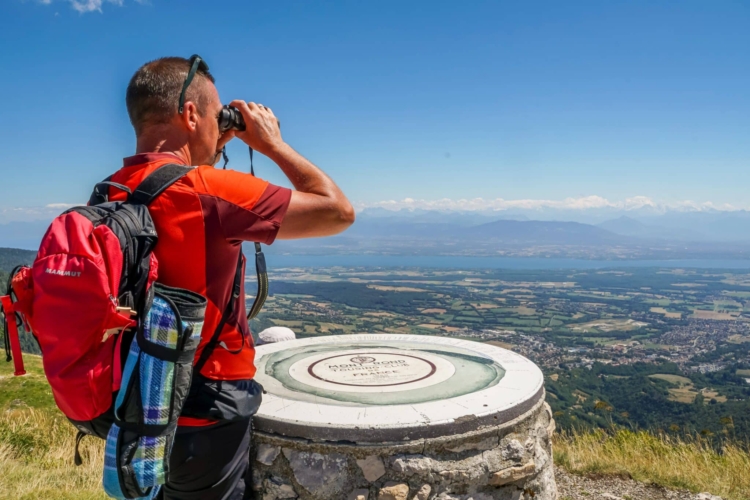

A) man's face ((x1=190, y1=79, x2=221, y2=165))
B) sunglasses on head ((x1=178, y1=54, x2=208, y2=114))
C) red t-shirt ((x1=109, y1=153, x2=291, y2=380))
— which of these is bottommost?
red t-shirt ((x1=109, y1=153, x2=291, y2=380))

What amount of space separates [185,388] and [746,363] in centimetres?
3979

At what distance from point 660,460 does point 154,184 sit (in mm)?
6964

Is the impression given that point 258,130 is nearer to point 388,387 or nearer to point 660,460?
point 388,387

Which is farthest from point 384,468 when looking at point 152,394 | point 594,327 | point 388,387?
point 594,327

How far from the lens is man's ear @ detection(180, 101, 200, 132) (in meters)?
2.28

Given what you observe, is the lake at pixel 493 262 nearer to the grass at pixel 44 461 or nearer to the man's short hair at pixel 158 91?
the grass at pixel 44 461

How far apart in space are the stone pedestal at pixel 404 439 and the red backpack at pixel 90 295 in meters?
1.69

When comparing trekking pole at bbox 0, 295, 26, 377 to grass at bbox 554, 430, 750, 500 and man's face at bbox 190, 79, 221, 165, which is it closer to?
man's face at bbox 190, 79, 221, 165

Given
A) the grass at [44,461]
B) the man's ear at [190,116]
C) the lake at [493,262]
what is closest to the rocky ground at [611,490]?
the grass at [44,461]

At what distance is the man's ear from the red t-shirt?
0.55 ft

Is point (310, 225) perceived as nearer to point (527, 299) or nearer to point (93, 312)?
point (93, 312)

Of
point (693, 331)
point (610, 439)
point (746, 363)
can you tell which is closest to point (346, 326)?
point (746, 363)

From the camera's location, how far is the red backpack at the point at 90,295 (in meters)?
1.77

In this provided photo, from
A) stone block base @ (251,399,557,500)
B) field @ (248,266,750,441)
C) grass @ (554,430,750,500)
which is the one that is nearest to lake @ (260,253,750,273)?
field @ (248,266,750,441)
